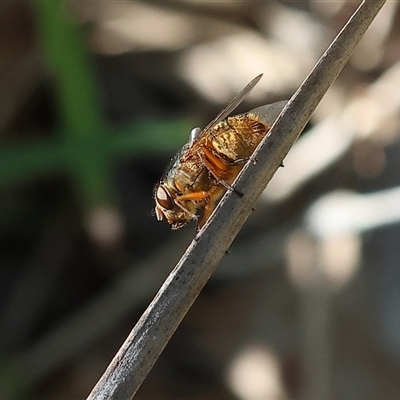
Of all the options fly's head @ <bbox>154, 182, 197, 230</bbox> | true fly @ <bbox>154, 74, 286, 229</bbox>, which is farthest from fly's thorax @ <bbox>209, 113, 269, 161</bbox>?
fly's head @ <bbox>154, 182, 197, 230</bbox>

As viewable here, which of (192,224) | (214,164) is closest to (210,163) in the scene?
(214,164)

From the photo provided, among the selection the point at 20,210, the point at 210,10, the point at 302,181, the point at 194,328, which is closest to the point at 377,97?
the point at 302,181

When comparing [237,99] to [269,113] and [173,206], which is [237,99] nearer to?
[269,113]

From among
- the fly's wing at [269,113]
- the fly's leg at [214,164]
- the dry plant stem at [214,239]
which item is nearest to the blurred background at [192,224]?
the fly's wing at [269,113]

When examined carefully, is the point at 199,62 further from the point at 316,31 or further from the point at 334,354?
the point at 334,354

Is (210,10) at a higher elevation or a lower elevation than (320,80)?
lower

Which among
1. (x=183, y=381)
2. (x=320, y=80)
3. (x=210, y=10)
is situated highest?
(x=320, y=80)

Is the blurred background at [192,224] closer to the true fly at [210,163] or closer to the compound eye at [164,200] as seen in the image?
the true fly at [210,163]

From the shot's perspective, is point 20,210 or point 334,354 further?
point 20,210
